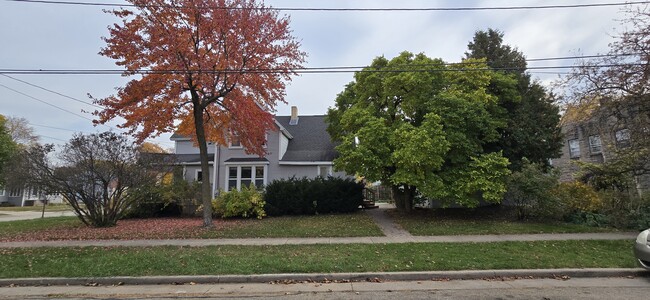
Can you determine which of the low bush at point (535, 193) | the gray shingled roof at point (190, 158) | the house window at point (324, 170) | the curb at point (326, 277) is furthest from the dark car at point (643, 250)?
the gray shingled roof at point (190, 158)

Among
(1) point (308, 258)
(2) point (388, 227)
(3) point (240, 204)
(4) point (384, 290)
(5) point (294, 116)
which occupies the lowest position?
(4) point (384, 290)

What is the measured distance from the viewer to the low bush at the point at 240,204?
1748cm

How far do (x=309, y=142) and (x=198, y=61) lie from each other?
12680 millimetres

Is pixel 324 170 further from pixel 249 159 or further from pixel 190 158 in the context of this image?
pixel 190 158

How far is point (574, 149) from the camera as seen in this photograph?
2761 cm

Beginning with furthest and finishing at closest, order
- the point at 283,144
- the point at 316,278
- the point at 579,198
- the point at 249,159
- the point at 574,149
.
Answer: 1. the point at 574,149
2. the point at 283,144
3. the point at 249,159
4. the point at 579,198
5. the point at 316,278

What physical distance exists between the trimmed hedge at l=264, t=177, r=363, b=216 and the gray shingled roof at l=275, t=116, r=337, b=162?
395 cm

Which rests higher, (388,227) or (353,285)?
(388,227)

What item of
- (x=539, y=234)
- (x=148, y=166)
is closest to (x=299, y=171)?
(x=148, y=166)

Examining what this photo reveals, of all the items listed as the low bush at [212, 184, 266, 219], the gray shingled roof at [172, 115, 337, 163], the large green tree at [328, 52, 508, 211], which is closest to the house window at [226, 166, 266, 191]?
the gray shingled roof at [172, 115, 337, 163]

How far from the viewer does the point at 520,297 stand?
607 centimetres

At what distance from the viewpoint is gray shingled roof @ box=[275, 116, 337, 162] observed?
76.4ft

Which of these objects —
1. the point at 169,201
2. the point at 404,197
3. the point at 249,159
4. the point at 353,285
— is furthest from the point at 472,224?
the point at 169,201

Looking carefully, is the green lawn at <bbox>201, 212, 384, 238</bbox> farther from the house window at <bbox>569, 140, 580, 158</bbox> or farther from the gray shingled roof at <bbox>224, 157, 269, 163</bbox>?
the house window at <bbox>569, 140, 580, 158</bbox>
